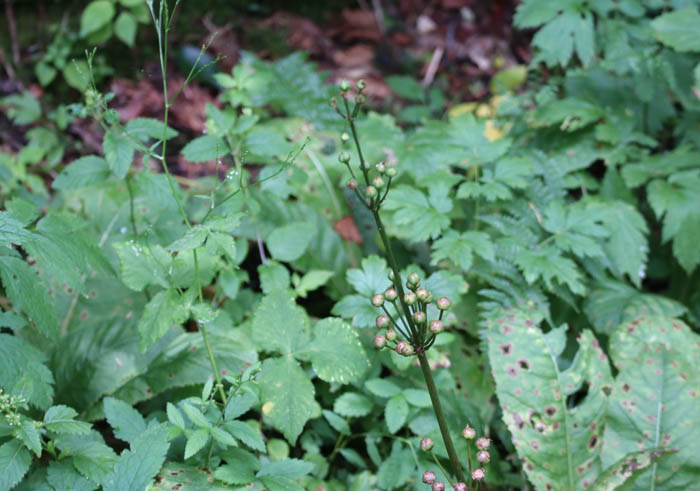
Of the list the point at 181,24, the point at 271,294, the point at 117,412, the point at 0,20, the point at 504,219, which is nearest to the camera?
the point at 117,412

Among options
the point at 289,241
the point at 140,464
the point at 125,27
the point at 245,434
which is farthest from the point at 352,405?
the point at 125,27

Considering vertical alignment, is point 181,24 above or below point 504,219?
above

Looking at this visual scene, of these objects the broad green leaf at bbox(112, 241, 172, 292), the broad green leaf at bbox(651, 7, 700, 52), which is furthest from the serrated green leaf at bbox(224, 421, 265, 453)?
the broad green leaf at bbox(651, 7, 700, 52)

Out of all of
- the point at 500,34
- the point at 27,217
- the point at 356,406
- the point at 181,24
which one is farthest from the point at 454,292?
the point at 500,34

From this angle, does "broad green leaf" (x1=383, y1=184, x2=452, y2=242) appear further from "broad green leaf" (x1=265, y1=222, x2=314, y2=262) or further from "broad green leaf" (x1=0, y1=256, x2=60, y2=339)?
"broad green leaf" (x1=0, y1=256, x2=60, y2=339)

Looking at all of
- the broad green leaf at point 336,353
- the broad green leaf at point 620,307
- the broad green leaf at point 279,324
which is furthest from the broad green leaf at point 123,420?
the broad green leaf at point 620,307

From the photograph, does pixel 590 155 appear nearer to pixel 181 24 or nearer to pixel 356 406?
pixel 356 406

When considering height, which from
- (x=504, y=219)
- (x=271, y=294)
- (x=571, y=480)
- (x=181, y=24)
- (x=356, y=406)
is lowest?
(x=571, y=480)

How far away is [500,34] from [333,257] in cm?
304

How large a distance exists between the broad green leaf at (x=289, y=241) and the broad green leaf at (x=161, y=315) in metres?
0.56

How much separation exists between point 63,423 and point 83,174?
0.90m

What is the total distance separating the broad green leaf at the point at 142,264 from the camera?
175cm

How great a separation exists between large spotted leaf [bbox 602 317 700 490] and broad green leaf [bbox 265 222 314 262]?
48.9 inches

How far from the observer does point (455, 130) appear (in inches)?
101
